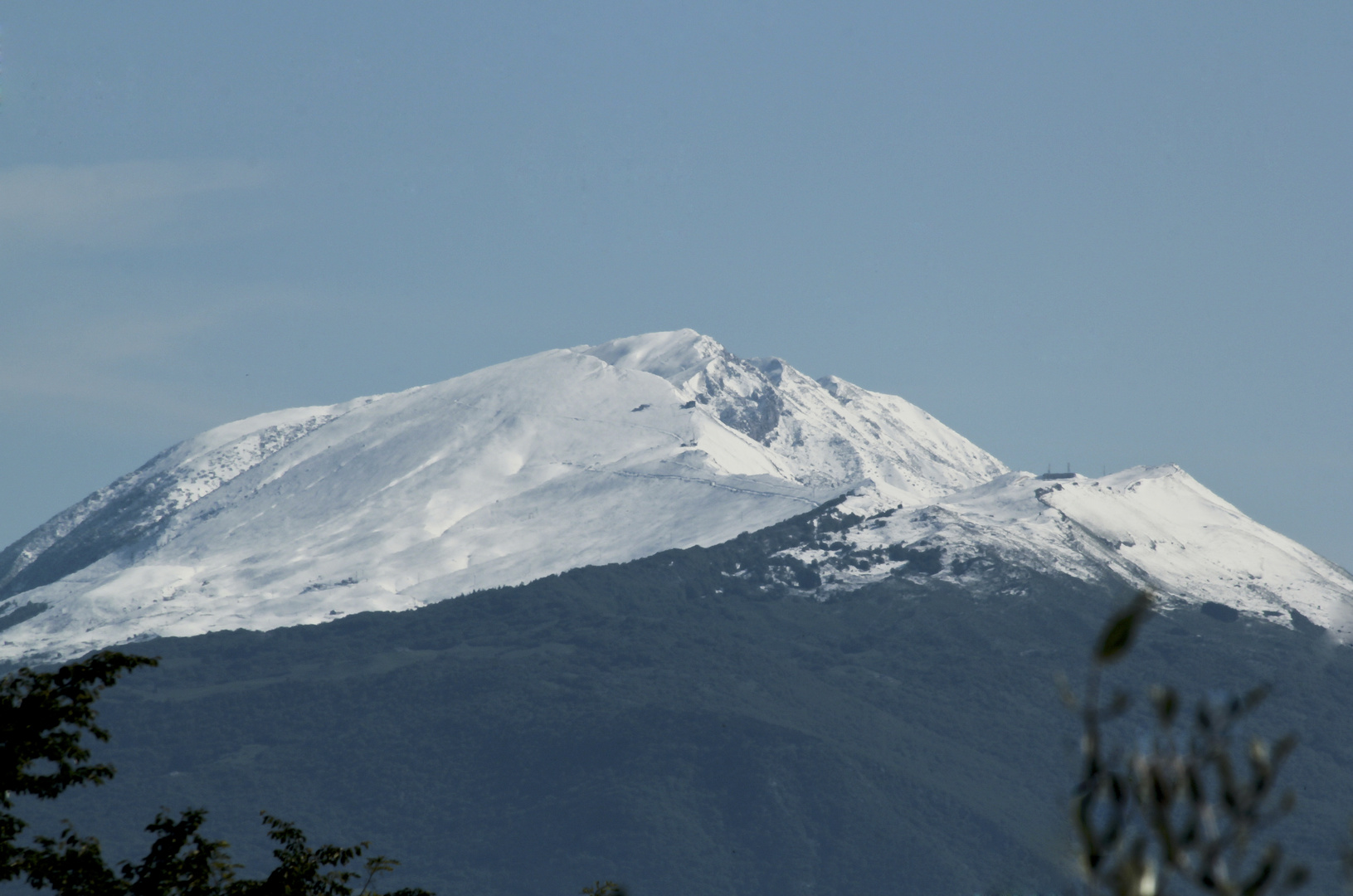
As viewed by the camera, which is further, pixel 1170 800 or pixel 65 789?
pixel 65 789

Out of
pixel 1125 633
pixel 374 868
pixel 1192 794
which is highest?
pixel 1125 633

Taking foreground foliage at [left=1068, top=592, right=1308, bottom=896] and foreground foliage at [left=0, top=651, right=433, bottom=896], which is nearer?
foreground foliage at [left=1068, top=592, right=1308, bottom=896]

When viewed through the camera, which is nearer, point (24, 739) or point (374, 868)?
point (24, 739)

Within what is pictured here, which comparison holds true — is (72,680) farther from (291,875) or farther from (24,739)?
(291,875)

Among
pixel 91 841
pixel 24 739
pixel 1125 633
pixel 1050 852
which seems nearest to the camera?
pixel 1125 633

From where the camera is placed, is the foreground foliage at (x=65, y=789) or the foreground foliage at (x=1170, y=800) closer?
the foreground foliage at (x=1170, y=800)

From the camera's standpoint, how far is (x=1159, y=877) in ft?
32.4

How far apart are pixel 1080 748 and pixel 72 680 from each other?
28.6m

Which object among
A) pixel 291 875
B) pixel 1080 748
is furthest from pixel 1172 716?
pixel 291 875

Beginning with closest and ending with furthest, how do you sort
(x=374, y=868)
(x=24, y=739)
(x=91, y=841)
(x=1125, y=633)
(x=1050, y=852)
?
1. (x=1125, y=633)
2. (x=1050, y=852)
3. (x=24, y=739)
4. (x=91, y=841)
5. (x=374, y=868)

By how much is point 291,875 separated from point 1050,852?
3127 centimetres

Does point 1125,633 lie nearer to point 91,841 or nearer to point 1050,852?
point 1050,852

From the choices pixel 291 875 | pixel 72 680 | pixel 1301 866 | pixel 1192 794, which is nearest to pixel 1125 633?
pixel 1192 794

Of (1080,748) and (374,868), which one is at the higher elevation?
(1080,748)
